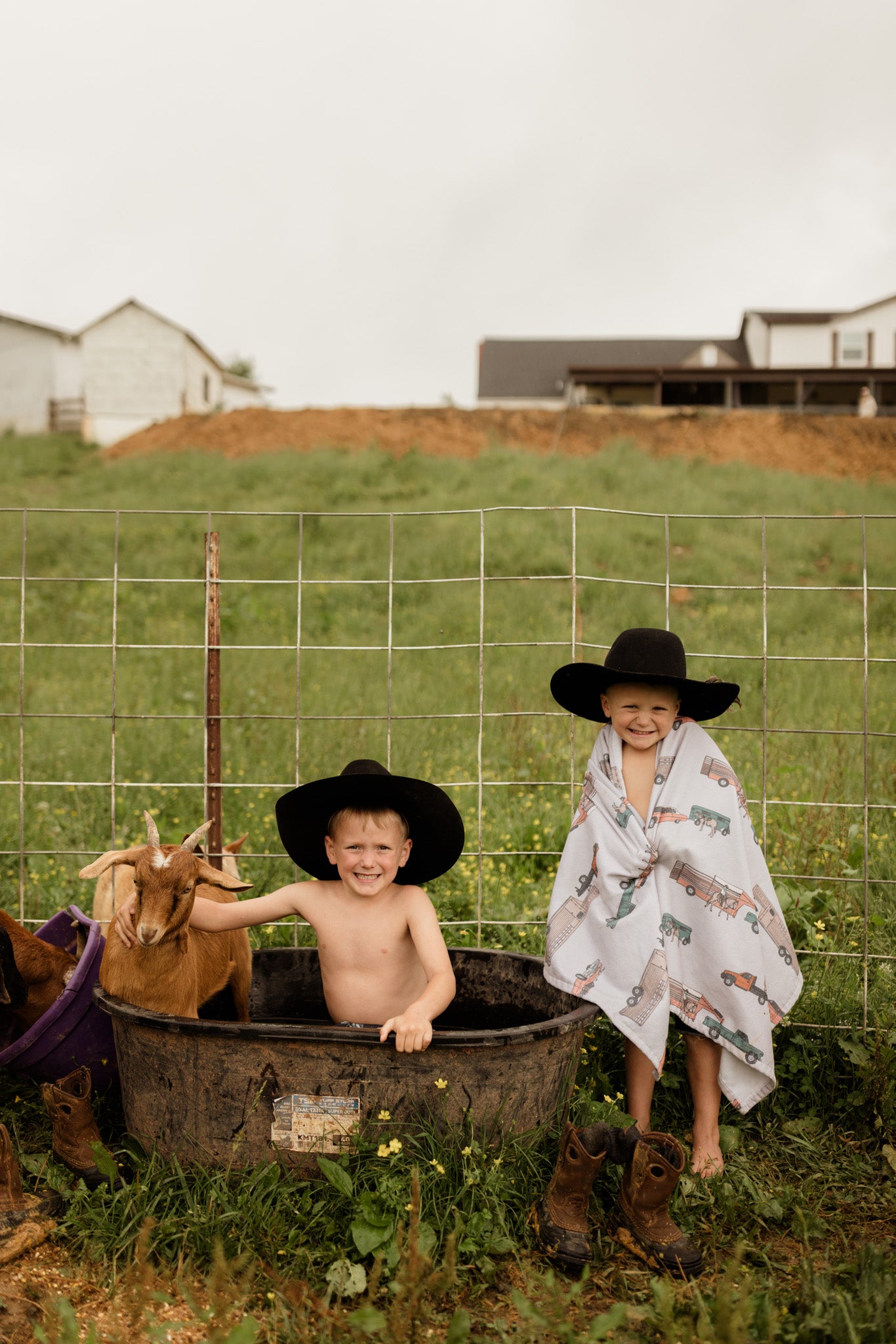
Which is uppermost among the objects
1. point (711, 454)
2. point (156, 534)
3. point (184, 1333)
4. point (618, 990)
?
point (711, 454)

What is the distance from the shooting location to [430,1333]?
2535mm

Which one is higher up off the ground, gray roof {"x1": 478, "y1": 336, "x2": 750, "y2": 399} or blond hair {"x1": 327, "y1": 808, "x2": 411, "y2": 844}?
gray roof {"x1": 478, "y1": 336, "x2": 750, "y2": 399}

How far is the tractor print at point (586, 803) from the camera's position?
3.53 m

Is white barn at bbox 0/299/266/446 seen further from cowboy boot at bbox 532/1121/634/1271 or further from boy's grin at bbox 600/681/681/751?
cowboy boot at bbox 532/1121/634/1271

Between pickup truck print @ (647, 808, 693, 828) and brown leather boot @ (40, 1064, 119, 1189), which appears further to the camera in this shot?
pickup truck print @ (647, 808, 693, 828)

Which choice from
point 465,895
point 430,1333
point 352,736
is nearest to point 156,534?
point 352,736

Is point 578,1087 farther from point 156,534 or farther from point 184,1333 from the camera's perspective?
point 156,534

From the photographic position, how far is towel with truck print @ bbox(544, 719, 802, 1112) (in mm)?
3277

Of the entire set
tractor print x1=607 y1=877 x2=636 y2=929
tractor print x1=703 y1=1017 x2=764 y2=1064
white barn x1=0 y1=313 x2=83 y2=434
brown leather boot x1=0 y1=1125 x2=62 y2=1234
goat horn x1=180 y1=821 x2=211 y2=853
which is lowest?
brown leather boot x1=0 y1=1125 x2=62 y2=1234

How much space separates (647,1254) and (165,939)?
164 cm

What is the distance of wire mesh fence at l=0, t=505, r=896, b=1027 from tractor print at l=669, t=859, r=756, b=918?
0.68 meters

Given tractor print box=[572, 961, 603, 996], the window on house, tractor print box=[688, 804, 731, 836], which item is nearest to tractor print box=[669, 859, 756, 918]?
tractor print box=[688, 804, 731, 836]

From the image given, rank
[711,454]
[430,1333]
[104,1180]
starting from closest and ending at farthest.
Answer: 1. [430,1333]
2. [104,1180]
3. [711,454]

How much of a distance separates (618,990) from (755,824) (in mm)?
3026
